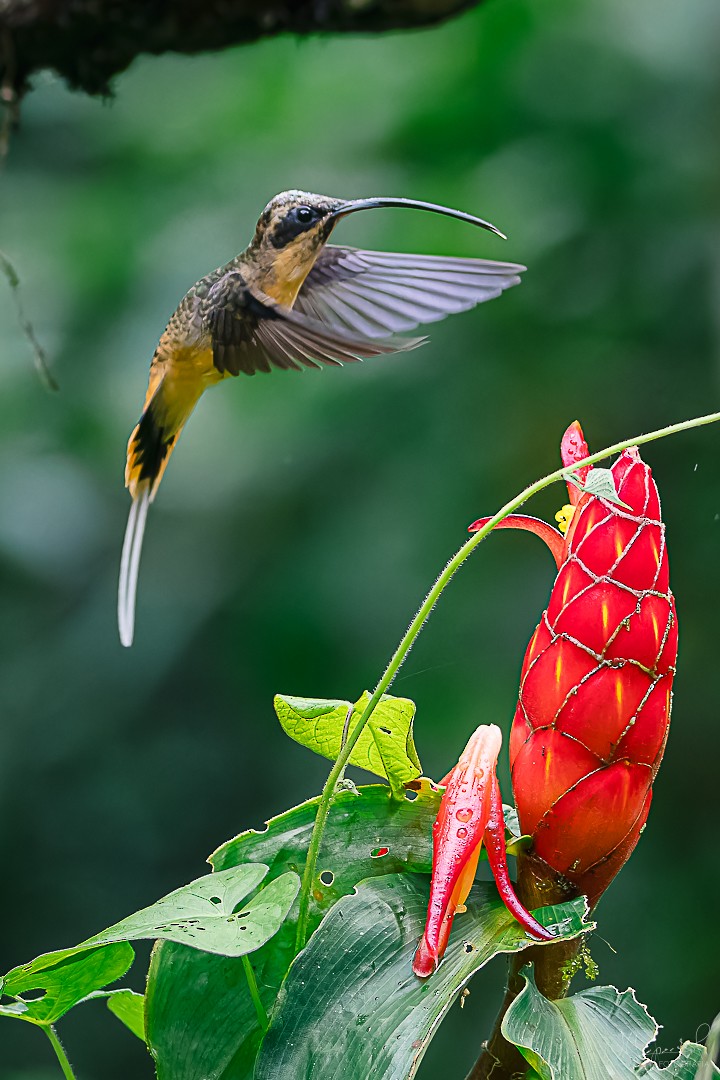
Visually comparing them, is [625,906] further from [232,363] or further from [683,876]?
[232,363]

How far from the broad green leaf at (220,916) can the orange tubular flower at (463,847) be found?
0.22 ft

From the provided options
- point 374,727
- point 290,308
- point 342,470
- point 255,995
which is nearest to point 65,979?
point 255,995

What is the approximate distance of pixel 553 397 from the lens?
1808 mm

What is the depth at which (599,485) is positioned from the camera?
1.69 feet

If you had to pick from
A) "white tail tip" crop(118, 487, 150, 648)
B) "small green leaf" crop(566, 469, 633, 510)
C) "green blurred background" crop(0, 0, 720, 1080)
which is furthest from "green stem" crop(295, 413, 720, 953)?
"green blurred background" crop(0, 0, 720, 1080)

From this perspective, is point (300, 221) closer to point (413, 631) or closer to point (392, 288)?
point (392, 288)

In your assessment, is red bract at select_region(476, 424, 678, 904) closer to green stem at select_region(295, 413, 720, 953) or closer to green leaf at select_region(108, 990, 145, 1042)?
green stem at select_region(295, 413, 720, 953)

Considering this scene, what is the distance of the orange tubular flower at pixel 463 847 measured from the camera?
0.53m

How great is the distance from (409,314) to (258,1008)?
0.43m

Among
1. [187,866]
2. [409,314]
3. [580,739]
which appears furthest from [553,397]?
[580,739]

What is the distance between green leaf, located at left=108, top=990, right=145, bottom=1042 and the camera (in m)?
0.68

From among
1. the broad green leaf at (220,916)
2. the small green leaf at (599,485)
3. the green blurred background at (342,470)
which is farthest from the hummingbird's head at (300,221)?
the green blurred background at (342,470)

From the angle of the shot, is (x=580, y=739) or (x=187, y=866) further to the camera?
(x=187, y=866)

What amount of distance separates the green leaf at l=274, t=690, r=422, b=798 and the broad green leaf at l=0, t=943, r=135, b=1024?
0.14 m
